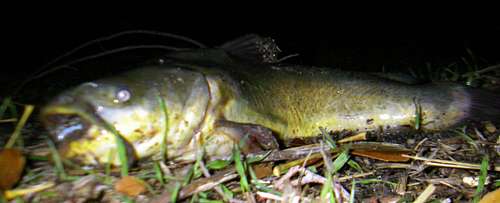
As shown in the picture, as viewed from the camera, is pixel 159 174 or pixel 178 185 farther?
pixel 159 174

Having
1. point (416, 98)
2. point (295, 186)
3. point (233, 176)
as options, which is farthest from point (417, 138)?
point (233, 176)

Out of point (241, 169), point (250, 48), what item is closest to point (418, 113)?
point (250, 48)

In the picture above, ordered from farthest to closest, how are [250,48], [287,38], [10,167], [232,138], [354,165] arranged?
[287,38] → [250,48] → [232,138] → [354,165] → [10,167]

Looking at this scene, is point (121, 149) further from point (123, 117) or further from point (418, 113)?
point (418, 113)

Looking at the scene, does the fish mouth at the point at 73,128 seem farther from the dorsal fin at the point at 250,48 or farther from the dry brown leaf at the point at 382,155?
the dorsal fin at the point at 250,48

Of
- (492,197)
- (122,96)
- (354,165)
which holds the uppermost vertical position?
(122,96)

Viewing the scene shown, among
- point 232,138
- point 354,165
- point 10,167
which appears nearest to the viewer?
point 10,167

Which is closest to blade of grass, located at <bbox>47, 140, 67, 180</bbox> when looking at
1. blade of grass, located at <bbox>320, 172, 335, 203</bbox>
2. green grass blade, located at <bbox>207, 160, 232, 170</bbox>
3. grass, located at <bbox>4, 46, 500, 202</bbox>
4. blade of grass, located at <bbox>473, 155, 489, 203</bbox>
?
grass, located at <bbox>4, 46, 500, 202</bbox>

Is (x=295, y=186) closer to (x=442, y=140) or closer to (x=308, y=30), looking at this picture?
(x=442, y=140)
